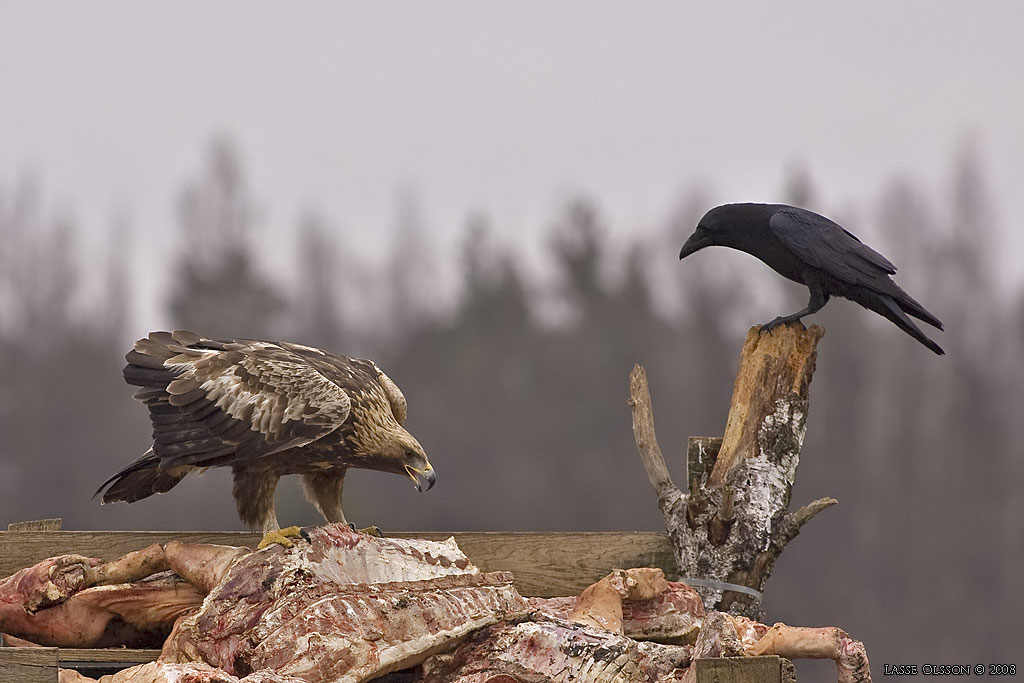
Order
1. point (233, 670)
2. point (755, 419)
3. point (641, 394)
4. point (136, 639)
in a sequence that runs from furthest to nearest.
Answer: point (641, 394), point (755, 419), point (136, 639), point (233, 670)

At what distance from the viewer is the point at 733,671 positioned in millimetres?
3123

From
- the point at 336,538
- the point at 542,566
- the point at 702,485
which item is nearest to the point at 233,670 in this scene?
the point at 336,538

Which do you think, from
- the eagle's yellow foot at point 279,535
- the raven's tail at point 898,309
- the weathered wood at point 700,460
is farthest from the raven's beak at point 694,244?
the eagle's yellow foot at point 279,535

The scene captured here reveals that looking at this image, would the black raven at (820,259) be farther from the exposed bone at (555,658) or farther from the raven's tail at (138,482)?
the raven's tail at (138,482)

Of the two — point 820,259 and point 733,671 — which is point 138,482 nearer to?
point 733,671

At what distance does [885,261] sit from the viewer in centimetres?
507

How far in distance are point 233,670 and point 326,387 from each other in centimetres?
109

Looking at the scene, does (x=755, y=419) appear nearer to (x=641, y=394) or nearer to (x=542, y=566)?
(x=641, y=394)

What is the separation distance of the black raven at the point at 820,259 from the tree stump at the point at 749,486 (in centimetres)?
20

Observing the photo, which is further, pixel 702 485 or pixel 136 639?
pixel 702 485

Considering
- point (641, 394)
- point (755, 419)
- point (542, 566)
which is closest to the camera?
point (542, 566)

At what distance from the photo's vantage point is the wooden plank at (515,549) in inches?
176

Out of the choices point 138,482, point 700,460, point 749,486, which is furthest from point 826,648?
point 138,482

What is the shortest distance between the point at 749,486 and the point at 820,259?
107 cm
